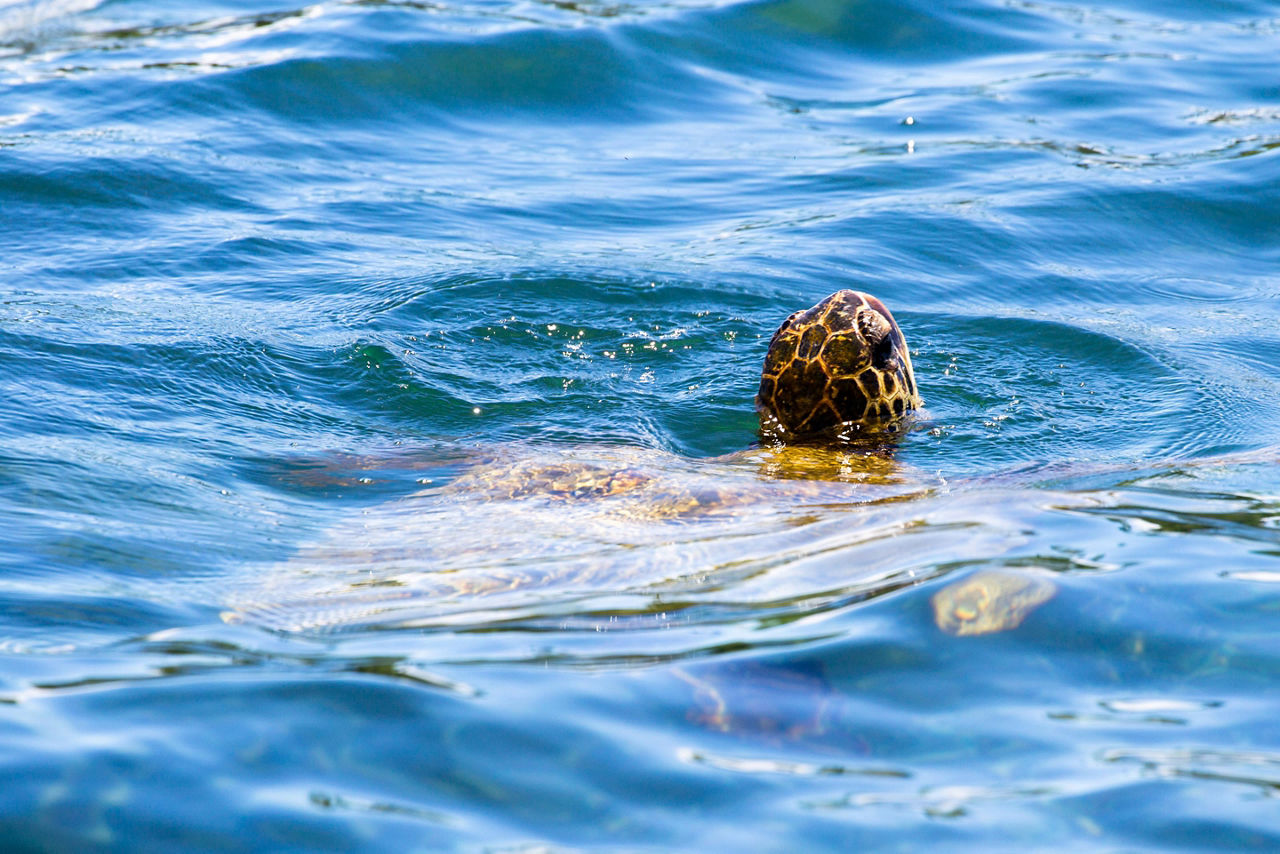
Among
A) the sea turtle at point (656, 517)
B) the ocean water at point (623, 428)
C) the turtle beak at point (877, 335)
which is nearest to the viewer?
the ocean water at point (623, 428)

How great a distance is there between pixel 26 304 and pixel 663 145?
16.6ft

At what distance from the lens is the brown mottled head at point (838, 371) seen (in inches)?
210

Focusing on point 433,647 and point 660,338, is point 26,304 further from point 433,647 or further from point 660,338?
point 433,647

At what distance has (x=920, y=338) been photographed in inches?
285

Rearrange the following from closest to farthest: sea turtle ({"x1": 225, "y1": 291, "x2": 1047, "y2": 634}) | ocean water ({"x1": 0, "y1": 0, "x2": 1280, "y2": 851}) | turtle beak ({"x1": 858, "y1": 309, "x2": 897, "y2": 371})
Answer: ocean water ({"x1": 0, "y1": 0, "x2": 1280, "y2": 851}), sea turtle ({"x1": 225, "y1": 291, "x2": 1047, "y2": 634}), turtle beak ({"x1": 858, "y1": 309, "x2": 897, "y2": 371})

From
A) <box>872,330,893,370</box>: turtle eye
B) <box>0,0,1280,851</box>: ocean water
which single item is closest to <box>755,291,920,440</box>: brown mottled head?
<box>872,330,893,370</box>: turtle eye

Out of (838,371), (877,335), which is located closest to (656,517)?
(838,371)

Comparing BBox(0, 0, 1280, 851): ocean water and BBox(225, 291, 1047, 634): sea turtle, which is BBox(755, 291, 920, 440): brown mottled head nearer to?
BBox(225, 291, 1047, 634): sea turtle

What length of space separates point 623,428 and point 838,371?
1.12 m

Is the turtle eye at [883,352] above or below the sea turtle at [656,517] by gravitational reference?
above

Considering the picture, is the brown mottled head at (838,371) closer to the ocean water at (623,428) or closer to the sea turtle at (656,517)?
the sea turtle at (656,517)

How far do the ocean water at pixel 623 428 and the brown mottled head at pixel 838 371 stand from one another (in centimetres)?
25

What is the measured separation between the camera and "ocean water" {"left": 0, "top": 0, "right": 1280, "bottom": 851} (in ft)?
8.92

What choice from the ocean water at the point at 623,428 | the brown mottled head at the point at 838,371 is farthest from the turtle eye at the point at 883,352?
the ocean water at the point at 623,428
